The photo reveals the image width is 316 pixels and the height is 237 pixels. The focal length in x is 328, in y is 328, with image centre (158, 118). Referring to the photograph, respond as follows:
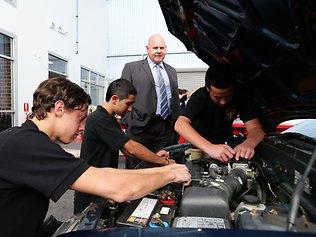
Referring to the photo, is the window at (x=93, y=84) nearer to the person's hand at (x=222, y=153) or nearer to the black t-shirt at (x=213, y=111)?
the black t-shirt at (x=213, y=111)

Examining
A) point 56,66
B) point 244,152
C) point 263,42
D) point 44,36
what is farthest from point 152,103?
point 56,66

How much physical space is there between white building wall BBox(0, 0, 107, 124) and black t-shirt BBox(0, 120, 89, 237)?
5370 mm

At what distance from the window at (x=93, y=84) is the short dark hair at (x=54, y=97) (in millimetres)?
8462

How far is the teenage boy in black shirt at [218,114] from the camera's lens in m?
1.86

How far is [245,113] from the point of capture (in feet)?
6.89

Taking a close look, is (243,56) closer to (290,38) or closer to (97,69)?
(290,38)

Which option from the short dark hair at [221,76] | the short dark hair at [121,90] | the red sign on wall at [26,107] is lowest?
the red sign on wall at [26,107]

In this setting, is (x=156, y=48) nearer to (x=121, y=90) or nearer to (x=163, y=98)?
(x=163, y=98)

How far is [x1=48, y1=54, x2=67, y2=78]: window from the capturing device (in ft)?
25.1

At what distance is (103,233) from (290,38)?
931mm

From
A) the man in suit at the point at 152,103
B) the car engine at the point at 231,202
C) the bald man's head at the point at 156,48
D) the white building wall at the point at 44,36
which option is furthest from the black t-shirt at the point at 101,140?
the white building wall at the point at 44,36

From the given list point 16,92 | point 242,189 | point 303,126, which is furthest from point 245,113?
point 16,92

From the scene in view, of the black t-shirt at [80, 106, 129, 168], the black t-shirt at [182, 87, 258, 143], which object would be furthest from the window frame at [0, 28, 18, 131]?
the black t-shirt at [182, 87, 258, 143]

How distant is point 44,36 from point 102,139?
6.04 m
